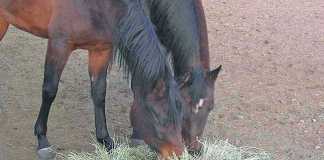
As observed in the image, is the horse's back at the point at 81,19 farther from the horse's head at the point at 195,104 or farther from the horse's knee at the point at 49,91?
the horse's head at the point at 195,104

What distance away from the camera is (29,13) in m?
3.73

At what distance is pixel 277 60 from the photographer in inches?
207

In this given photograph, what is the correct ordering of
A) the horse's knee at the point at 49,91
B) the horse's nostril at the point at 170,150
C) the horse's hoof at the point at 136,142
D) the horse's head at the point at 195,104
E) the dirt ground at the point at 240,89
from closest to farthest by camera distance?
the horse's nostril at the point at 170,150
the horse's head at the point at 195,104
the horse's hoof at the point at 136,142
the horse's knee at the point at 49,91
the dirt ground at the point at 240,89

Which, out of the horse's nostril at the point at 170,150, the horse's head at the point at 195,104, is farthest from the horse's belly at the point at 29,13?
the horse's nostril at the point at 170,150

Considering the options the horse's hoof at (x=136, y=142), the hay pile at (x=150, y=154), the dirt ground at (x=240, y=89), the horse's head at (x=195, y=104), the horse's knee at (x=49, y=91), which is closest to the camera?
the horse's head at (x=195, y=104)

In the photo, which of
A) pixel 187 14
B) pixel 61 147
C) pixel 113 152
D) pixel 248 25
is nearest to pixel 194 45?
pixel 187 14

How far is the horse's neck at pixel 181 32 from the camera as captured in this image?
3.25m

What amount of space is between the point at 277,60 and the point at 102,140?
2.03m

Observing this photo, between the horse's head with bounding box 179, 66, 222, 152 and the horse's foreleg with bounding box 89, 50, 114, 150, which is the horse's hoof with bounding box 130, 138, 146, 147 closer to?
the horse's foreleg with bounding box 89, 50, 114, 150

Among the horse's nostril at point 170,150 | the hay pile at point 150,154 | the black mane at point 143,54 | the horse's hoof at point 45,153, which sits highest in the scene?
Result: the black mane at point 143,54

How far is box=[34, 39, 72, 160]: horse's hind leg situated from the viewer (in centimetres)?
355

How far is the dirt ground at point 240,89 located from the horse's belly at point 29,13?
2.46 feet

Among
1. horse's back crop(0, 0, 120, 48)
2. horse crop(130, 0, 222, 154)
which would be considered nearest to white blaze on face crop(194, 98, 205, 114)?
horse crop(130, 0, 222, 154)

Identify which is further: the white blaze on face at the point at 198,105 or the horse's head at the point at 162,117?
the white blaze on face at the point at 198,105
